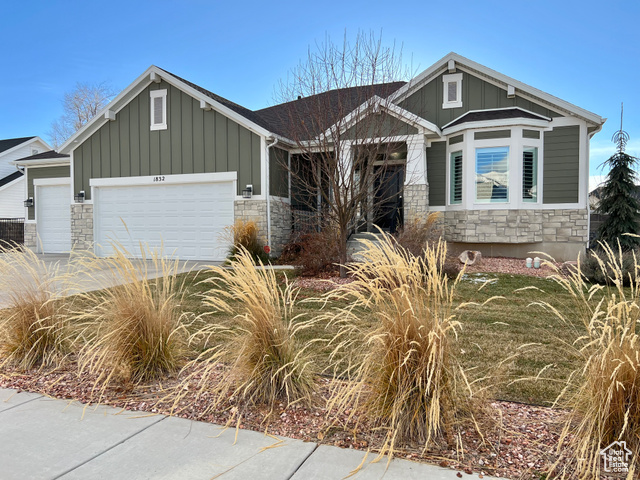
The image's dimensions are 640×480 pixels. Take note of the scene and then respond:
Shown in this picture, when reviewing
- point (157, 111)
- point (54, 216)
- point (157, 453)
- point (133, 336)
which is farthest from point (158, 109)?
point (157, 453)

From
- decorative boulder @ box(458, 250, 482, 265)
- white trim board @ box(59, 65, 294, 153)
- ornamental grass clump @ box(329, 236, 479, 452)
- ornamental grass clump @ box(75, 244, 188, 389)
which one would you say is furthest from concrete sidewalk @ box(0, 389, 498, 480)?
white trim board @ box(59, 65, 294, 153)

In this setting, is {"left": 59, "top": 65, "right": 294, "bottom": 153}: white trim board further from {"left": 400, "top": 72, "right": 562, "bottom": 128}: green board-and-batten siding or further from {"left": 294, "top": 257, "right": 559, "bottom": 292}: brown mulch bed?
{"left": 294, "top": 257, "right": 559, "bottom": 292}: brown mulch bed

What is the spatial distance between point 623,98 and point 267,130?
396 inches

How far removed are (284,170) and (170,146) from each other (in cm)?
334

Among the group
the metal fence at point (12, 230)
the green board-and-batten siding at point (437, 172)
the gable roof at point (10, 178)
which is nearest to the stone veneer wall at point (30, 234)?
the metal fence at point (12, 230)

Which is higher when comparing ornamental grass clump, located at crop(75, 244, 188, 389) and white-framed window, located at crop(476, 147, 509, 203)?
white-framed window, located at crop(476, 147, 509, 203)

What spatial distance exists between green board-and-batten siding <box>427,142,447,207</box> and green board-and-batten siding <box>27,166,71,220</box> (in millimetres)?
11592

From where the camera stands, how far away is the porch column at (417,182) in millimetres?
11445

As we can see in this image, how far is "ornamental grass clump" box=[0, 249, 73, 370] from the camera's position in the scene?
12.1 ft

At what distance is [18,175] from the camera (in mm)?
24359

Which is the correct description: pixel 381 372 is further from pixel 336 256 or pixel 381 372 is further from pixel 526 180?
pixel 526 180

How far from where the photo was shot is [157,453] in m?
2.38

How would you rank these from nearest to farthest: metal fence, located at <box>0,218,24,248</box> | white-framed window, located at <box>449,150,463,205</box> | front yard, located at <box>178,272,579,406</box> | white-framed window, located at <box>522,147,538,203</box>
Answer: front yard, located at <box>178,272,579,406</box> < white-framed window, located at <box>522,147,538,203</box> < white-framed window, located at <box>449,150,463,205</box> < metal fence, located at <box>0,218,24,248</box>

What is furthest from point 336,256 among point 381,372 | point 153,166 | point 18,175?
point 18,175
